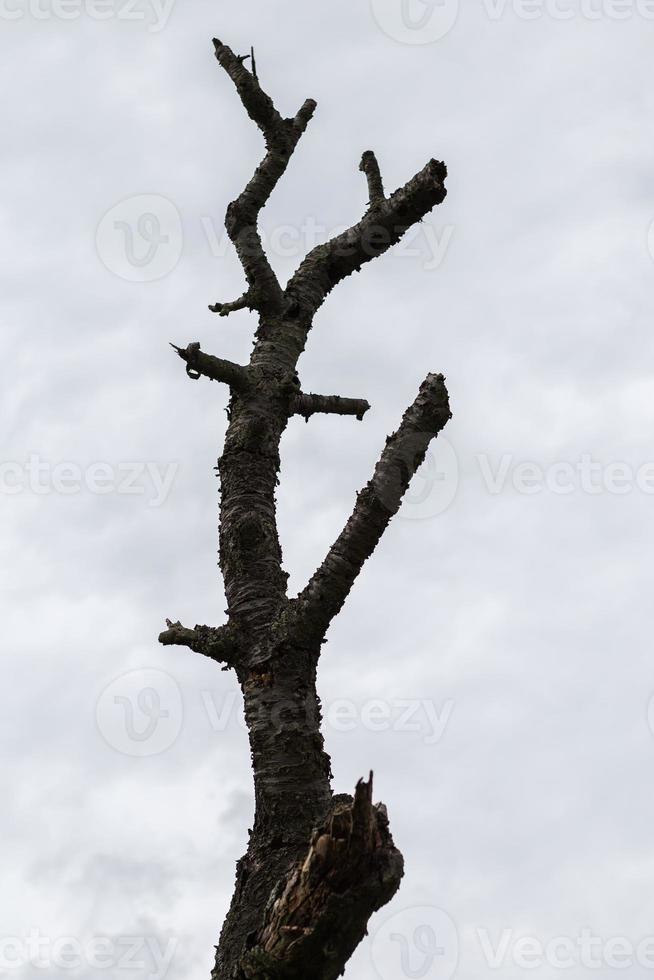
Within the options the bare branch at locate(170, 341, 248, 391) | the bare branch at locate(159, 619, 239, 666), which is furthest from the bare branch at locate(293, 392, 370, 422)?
the bare branch at locate(159, 619, 239, 666)

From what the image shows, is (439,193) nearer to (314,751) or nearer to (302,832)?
(314,751)

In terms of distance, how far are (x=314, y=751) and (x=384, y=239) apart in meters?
4.39

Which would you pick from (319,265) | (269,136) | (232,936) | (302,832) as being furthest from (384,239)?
(232,936)

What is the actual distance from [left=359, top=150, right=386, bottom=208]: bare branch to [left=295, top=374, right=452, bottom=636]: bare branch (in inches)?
123

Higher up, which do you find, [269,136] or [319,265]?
[269,136]

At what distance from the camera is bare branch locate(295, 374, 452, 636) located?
5273mm

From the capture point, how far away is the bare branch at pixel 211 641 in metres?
5.62

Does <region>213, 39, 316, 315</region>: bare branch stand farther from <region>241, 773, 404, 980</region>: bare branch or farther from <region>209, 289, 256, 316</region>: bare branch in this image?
<region>241, 773, 404, 980</region>: bare branch

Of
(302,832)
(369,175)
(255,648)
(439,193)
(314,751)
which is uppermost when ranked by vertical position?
(369,175)

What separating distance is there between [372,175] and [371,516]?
4058mm

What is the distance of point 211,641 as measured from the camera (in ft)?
18.6

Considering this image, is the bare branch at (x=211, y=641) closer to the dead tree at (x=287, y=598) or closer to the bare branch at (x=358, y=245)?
the dead tree at (x=287, y=598)

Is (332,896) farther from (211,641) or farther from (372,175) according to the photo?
(372,175)

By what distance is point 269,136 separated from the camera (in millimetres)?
8125
